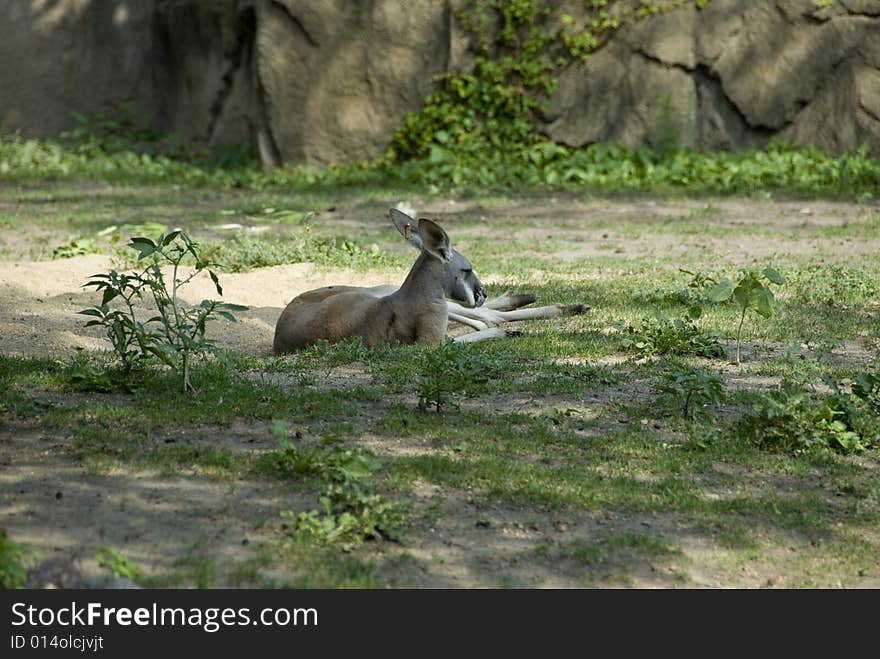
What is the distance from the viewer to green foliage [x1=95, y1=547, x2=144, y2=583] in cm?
368

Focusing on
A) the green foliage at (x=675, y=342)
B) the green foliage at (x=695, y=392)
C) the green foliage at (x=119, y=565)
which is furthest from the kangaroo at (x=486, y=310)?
the green foliage at (x=119, y=565)

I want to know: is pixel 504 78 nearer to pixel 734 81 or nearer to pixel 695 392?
pixel 734 81

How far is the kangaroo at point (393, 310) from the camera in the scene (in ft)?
24.0

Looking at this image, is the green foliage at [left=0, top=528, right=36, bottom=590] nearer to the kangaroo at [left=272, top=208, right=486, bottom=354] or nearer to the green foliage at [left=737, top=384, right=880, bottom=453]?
the green foliage at [left=737, top=384, right=880, bottom=453]

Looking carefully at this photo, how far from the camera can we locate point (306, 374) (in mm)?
6457

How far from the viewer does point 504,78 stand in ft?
49.9

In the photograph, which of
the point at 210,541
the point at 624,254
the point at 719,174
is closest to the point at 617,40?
the point at 719,174

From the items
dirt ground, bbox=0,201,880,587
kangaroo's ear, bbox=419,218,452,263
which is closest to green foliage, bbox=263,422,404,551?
dirt ground, bbox=0,201,880,587

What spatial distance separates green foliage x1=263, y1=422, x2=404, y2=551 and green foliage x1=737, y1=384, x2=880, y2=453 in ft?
5.88

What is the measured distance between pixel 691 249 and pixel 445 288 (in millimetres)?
3799

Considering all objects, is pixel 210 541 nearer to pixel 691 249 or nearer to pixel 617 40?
pixel 691 249

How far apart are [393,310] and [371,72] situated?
8719mm

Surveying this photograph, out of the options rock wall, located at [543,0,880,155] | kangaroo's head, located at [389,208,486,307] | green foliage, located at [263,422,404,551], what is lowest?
green foliage, located at [263,422,404,551]
